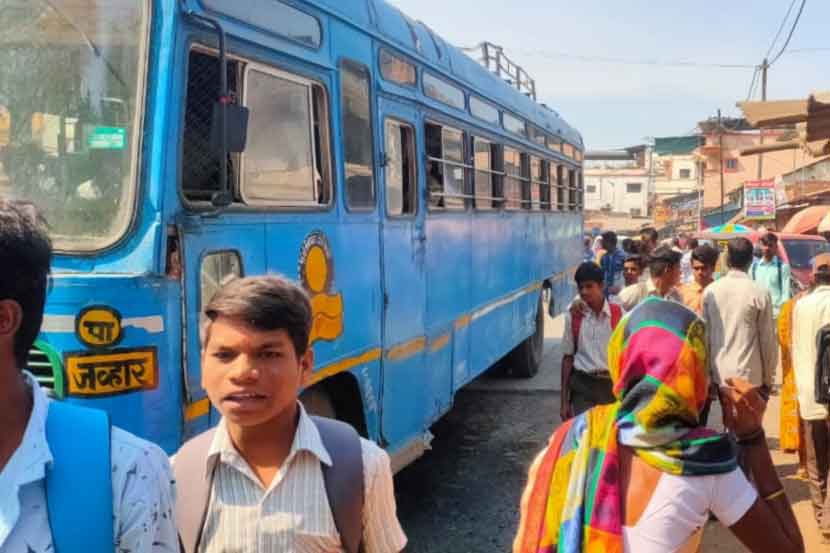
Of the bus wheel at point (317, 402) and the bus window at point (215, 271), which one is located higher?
the bus window at point (215, 271)

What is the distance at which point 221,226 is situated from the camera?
9.76ft

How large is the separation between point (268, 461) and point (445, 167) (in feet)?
13.7

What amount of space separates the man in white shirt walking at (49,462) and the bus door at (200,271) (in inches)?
62.0

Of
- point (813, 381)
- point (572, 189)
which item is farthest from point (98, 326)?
point (572, 189)

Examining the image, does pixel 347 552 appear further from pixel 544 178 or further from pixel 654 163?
pixel 654 163

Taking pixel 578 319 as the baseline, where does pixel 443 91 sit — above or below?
above

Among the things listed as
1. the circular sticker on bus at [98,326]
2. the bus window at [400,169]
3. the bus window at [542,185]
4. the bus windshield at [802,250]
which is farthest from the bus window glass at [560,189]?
the circular sticker on bus at [98,326]

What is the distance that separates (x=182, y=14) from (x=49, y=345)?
1214 millimetres

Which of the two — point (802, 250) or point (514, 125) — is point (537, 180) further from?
point (802, 250)

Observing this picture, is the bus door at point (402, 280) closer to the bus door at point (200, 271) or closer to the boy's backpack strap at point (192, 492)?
the bus door at point (200, 271)

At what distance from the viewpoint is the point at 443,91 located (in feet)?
18.7

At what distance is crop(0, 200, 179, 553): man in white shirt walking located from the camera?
1095 millimetres

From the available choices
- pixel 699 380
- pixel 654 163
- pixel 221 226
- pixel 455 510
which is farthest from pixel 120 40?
Answer: pixel 654 163

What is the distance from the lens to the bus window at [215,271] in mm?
2879
